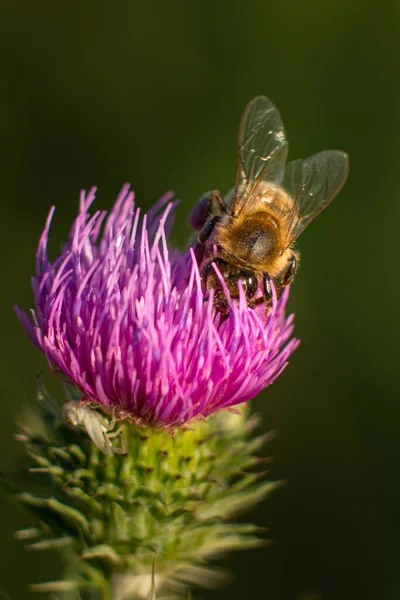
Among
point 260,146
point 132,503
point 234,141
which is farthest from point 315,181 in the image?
point 234,141

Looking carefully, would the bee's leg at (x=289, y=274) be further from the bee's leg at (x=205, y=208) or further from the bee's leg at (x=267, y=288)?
the bee's leg at (x=205, y=208)

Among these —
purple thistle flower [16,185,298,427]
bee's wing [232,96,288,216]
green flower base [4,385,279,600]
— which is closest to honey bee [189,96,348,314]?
bee's wing [232,96,288,216]

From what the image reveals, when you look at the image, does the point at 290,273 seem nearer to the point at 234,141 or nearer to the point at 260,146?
the point at 260,146

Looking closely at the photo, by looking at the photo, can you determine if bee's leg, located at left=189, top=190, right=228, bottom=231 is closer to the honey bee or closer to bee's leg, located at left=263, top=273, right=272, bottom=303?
the honey bee

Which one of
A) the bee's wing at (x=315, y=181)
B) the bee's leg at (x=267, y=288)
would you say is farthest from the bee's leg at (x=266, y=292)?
the bee's wing at (x=315, y=181)

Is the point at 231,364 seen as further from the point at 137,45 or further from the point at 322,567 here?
the point at 137,45

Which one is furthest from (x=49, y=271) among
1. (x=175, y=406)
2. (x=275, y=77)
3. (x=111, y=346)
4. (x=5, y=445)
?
(x=275, y=77)
